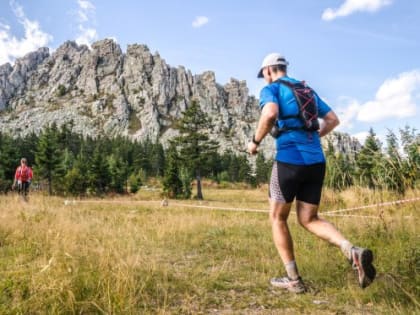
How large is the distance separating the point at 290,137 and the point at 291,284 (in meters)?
1.39

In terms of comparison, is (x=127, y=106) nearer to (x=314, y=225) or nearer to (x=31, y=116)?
(x=31, y=116)

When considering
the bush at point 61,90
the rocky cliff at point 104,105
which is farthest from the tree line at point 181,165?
the bush at point 61,90

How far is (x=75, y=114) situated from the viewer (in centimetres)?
17262

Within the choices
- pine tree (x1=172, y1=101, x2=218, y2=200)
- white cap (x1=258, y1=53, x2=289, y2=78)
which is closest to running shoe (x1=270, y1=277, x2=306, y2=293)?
white cap (x1=258, y1=53, x2=289, y2=78)

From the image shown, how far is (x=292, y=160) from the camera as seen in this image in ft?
10.3

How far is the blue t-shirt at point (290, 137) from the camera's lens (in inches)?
124

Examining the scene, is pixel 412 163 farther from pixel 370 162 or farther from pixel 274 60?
pixel 274 60

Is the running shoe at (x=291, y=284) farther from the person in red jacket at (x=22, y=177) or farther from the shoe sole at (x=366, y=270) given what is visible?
the person in red jacket at (x=22, y=177)

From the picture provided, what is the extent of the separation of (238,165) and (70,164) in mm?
47452

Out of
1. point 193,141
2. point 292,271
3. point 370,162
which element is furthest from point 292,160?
point 193,141

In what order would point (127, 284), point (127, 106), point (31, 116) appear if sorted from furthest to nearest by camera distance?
point (127, 106)
point (31, 116)
point (127, 284)

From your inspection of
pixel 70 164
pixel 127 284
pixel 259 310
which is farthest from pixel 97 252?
pixel 70 164

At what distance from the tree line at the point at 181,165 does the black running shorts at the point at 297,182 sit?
Result: 1593mm

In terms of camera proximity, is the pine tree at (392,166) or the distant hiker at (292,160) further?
the pine tree at (392,166)
